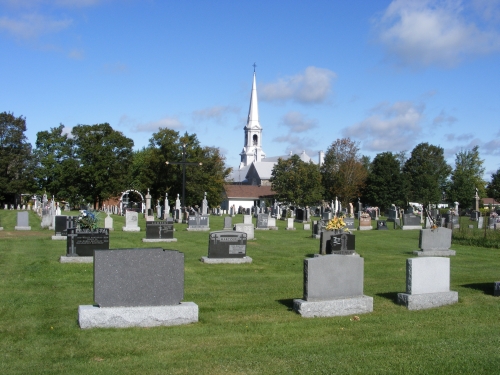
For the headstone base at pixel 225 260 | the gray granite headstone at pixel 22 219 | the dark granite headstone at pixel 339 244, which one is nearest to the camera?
the headstone base at pixel 225 260

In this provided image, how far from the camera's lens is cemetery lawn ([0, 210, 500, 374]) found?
6652 millimetres

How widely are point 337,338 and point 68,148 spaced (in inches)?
2898

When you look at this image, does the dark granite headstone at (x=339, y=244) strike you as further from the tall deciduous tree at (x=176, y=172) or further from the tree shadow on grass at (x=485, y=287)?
the tall deciduous tree at (x=176, y=172)

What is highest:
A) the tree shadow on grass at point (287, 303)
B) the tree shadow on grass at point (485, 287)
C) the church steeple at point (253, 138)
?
the church steeple at point (253, 138)

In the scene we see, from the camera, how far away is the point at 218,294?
11.7 metres

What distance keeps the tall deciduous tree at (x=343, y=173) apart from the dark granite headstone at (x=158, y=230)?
171ft

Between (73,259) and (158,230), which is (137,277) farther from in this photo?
(158,230)

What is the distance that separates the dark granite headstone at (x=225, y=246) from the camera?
55.9 feet

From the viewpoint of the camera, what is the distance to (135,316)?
27.9ft

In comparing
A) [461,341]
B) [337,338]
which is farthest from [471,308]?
[337,338]

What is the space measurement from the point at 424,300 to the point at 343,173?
65.6 meters

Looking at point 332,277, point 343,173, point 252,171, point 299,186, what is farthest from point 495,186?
point 332,277

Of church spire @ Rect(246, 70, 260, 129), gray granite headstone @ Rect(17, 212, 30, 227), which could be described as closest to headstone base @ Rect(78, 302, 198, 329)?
gray granite headstone @ Rect(17, 212, 30, 227)

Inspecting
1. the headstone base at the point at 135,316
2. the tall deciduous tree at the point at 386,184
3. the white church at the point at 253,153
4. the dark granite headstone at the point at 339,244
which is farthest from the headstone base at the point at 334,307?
the white church at the point at 253,153
